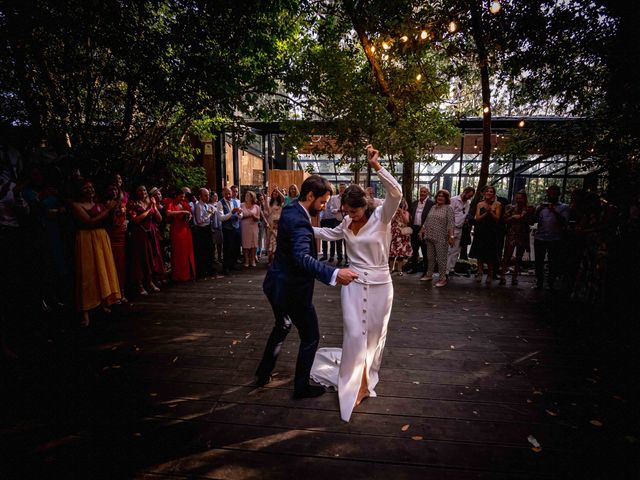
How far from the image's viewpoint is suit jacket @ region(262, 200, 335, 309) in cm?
241

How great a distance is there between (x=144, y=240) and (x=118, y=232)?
0.59 m

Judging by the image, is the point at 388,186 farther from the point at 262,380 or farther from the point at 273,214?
the point at 273,214

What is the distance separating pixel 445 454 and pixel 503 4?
6.73m

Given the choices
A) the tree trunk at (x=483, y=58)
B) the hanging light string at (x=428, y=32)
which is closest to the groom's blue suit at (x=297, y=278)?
the hanging light string at (x=428, y=32)

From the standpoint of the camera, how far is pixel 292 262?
2539 millimetres

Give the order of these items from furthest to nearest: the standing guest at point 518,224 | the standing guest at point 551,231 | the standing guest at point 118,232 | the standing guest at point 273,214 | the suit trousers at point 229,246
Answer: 1. the standing guest at point 273,214
2. the suit trousers at point 229,246
3. the standing guest at point 518,224
4. the standing guest at point 551,231
5. the standing guest at point 118,232

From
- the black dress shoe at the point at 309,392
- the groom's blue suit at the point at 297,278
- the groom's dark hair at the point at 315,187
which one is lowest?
the black dress shoe at the point at 309,392

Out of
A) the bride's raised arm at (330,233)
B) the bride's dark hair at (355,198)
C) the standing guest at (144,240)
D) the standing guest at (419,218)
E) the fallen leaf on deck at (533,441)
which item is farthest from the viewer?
→ the standing guest at (419,218)

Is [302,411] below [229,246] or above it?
below

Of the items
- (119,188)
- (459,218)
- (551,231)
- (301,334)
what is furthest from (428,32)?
(119,188)

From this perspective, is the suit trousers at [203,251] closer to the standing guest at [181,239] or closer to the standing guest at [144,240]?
the standing guest at [181,239]

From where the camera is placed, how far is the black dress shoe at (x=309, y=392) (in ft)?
9.17

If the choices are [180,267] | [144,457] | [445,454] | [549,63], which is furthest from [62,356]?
[549,63]

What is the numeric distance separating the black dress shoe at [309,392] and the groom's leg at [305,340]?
0.07 feet
